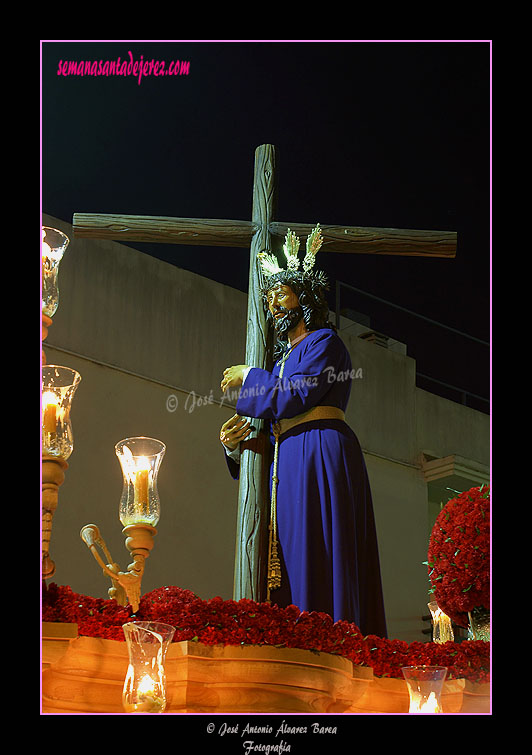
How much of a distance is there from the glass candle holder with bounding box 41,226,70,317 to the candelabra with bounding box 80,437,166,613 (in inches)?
18.9

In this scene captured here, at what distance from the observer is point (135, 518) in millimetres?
3156

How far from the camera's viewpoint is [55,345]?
6.68 m

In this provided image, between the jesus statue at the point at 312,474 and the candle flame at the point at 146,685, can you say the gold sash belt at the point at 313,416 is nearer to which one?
the jesus statue at the point at 312,474

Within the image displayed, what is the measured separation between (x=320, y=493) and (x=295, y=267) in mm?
924

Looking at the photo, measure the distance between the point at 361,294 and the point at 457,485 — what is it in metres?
2.03

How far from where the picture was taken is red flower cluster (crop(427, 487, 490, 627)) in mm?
3676

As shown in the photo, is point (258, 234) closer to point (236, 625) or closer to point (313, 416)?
point (313, 416)

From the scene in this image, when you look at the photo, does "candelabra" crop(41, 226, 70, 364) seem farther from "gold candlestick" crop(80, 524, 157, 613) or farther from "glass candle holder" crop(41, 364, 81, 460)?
"gold candlestick" crop(80, 524, 157, 613)

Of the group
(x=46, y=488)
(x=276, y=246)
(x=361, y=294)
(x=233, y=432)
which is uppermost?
(x=361, y=294)

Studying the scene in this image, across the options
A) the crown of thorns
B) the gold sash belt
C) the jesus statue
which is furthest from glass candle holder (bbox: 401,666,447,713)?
the crown of thorns

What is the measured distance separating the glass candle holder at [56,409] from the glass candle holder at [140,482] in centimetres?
20

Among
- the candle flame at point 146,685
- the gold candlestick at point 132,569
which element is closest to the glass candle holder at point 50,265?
the gold candlestick at point 132,569
